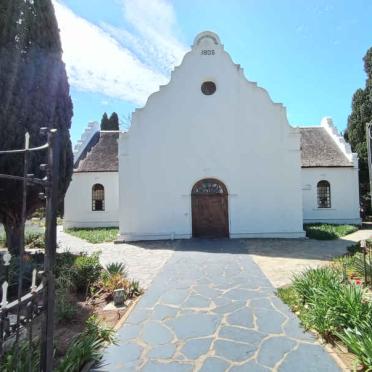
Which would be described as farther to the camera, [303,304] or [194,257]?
[194,257]

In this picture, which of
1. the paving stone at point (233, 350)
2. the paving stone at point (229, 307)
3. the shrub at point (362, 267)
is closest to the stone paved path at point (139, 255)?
the paving stone at point (229, 307)

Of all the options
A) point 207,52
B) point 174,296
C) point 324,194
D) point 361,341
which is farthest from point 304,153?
point 361,341

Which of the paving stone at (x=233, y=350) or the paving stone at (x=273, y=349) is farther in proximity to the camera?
the paving stone at (x=233, y=350)

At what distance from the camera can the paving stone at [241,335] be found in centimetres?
507

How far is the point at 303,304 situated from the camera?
637 centimetres

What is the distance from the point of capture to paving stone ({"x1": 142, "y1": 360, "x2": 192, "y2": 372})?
4.27 metres

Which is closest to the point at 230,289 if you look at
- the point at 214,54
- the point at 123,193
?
the point at 123,193

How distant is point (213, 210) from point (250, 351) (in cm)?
1238

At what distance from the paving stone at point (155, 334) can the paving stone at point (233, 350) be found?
2.68 feet

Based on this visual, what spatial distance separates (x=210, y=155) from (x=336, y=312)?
40.0ft

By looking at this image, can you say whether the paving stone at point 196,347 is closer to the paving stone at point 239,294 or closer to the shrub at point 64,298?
the paving stone at point 239,294

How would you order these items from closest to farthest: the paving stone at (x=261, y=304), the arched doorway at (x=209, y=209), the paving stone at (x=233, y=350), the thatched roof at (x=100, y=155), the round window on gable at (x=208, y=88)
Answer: the paving stone at (x=233, y=350) < the paving stone at (x=261, y=304) < the arched doorway at (x=209, y=209) < the round window on gable at (x=208, y=88) < the thatched roof at (x=100, y=155)

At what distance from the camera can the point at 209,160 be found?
16.7 meters

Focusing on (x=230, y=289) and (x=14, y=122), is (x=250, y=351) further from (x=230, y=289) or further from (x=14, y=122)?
(x=14, y=122)
